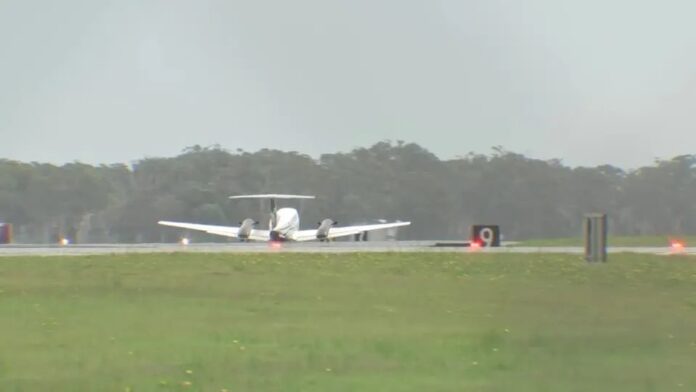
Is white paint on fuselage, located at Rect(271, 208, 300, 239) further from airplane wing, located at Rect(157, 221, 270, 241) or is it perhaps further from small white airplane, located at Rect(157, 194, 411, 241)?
airplane wing, located at Rect(157, 221, 270, 241)

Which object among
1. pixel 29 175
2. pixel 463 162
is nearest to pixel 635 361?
pixel 463 162

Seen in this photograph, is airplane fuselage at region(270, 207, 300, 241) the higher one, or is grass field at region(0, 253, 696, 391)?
airplane fuselage at region(270, 207, 300, 241)

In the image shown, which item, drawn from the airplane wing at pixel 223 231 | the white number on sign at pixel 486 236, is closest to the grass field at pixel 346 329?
the white number on sign at pixel 486 236

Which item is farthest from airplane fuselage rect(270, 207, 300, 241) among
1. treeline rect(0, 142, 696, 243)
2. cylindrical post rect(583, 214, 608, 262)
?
cylindrical post rect(583, 214, 608, 262)

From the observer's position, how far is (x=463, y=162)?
8650 centimetres

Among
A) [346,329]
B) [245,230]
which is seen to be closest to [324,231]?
[245,230]

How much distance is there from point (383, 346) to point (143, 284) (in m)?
12.1

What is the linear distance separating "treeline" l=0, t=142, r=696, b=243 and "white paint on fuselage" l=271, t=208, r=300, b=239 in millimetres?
13390

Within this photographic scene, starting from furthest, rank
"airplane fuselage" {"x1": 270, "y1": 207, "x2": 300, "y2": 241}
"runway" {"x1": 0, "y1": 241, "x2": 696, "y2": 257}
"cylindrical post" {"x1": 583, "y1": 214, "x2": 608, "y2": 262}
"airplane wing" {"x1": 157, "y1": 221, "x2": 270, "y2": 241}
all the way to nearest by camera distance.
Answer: "airplane wing" {"x1": 157, "y1": 221, "x2": 270, "y2": 241} → "airplane fuselage" {"x1": 270, "y1": 207, "x2": 300, "y2": 241} → "runway" {"x1": 0, "y1": 241, "x2": 696, "y2": 257} → "cylindrical post" {"x1": 583, "y1": 214, "x2": 608, "y2": 262}

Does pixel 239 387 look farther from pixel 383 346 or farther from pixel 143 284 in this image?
pixel 143 284

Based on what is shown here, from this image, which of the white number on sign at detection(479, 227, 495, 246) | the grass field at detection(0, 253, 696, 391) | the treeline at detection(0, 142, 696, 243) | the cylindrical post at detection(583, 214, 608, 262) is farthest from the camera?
the treeline at detection(0, 142, 696, 243)

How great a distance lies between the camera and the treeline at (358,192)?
78.8 m

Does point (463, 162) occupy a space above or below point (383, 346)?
above

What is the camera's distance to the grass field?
14.5 m
